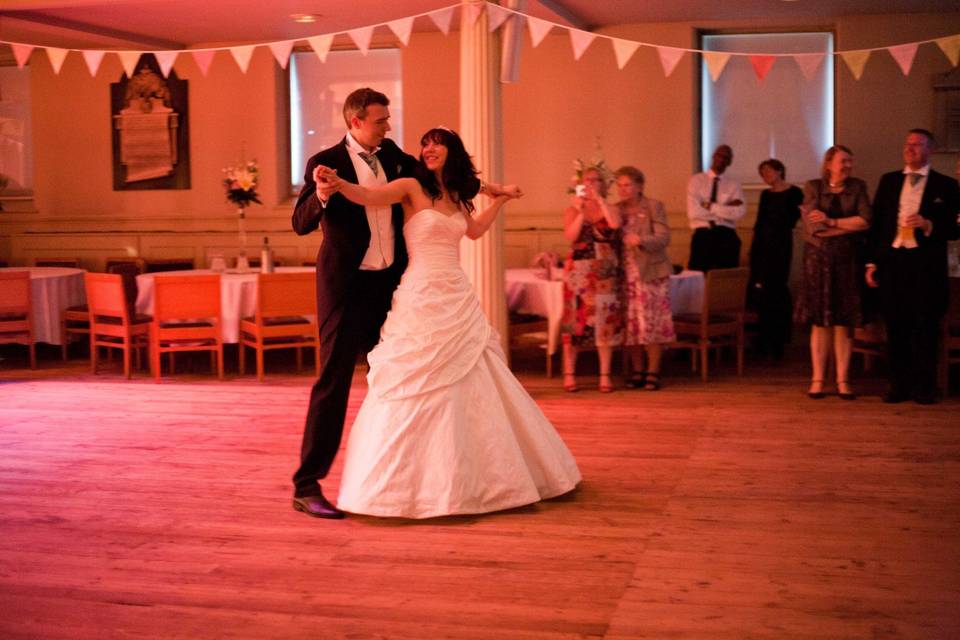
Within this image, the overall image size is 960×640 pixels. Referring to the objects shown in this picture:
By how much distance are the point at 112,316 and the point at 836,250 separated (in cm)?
540

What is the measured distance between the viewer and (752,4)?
390 inches

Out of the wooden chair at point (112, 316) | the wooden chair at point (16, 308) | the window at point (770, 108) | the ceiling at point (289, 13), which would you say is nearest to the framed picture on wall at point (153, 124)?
the ceiling at point (289, 13)

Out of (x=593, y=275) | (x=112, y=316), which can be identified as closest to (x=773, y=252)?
(x=593, y=275)

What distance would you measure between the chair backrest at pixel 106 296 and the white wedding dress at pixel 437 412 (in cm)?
468

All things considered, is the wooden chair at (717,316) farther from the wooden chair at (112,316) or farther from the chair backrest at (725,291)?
the wooden chair at (112,316)

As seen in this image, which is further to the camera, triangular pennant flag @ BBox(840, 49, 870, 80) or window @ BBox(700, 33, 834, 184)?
window @ BBox(700, 33, 834, 184)

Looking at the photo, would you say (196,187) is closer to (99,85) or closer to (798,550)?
(99,85)

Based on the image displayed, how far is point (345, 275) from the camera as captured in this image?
478cm

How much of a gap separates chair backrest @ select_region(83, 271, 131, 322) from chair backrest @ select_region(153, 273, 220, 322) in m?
0.37

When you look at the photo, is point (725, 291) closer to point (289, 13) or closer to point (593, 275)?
point (593, 275)

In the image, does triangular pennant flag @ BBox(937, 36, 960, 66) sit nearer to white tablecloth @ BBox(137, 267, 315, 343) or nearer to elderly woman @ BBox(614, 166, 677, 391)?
elderly woman @ BBox(614, 166, 677, 391)

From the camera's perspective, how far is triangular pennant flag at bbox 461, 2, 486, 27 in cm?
759

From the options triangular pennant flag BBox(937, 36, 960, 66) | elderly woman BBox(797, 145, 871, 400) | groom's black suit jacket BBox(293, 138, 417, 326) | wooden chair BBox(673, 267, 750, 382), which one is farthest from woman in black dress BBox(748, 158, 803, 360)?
groom's black suit jacket BBox(293, 138, 417, 326)

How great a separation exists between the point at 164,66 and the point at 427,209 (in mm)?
4670
